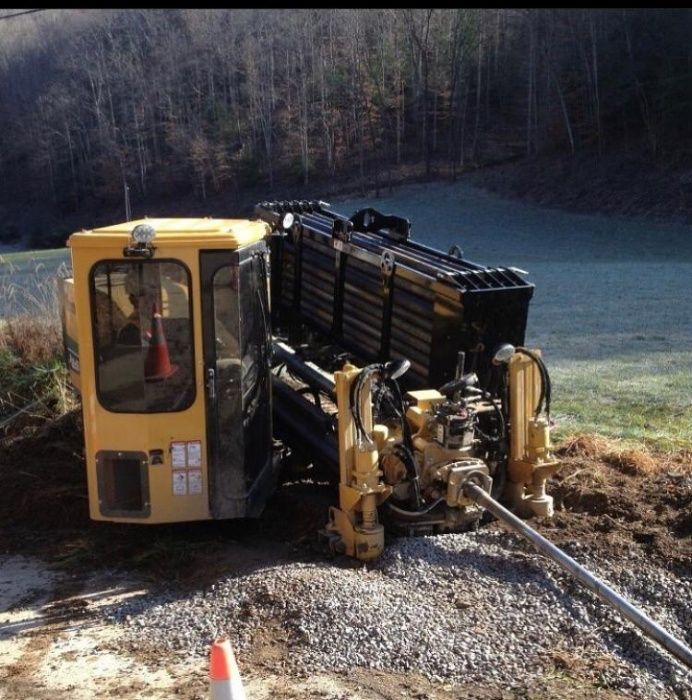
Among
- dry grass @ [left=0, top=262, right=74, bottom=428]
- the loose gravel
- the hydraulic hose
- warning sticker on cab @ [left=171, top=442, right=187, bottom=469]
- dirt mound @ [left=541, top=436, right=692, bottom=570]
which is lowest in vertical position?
dry grass @ [left=0, top=262, right=74, bottom=428]

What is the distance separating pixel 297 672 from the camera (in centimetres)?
434

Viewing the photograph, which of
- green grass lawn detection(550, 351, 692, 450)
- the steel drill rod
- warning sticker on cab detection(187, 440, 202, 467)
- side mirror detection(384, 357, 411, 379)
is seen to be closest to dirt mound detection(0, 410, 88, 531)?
warning sticker on cab detection(187, 440, 202, 467)

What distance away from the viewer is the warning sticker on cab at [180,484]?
5.60 meters

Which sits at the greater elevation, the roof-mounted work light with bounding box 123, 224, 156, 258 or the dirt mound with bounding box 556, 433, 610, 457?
the roof-mounted work light with bounding box 123, 224, 156, 258

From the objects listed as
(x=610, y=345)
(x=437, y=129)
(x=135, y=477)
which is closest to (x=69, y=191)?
(x=437, y=129)

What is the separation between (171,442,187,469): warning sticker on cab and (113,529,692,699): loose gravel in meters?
0.77

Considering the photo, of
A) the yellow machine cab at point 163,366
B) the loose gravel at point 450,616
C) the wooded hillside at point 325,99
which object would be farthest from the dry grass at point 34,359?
the wooded hillside at point 325,99

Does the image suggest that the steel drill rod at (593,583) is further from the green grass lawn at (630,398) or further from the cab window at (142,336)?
the green grass lawn at (630,398)

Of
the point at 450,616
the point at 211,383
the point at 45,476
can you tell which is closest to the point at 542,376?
the point at 450,616

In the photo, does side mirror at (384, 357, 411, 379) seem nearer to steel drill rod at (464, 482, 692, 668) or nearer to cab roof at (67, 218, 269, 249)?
steel drill rod at (464, 482, 692, 668)

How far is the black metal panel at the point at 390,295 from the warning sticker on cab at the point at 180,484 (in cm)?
186

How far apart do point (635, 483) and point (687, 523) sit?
850 millimetres

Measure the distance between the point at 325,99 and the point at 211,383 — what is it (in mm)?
55409

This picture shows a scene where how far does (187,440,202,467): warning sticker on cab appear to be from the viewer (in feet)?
18.3
